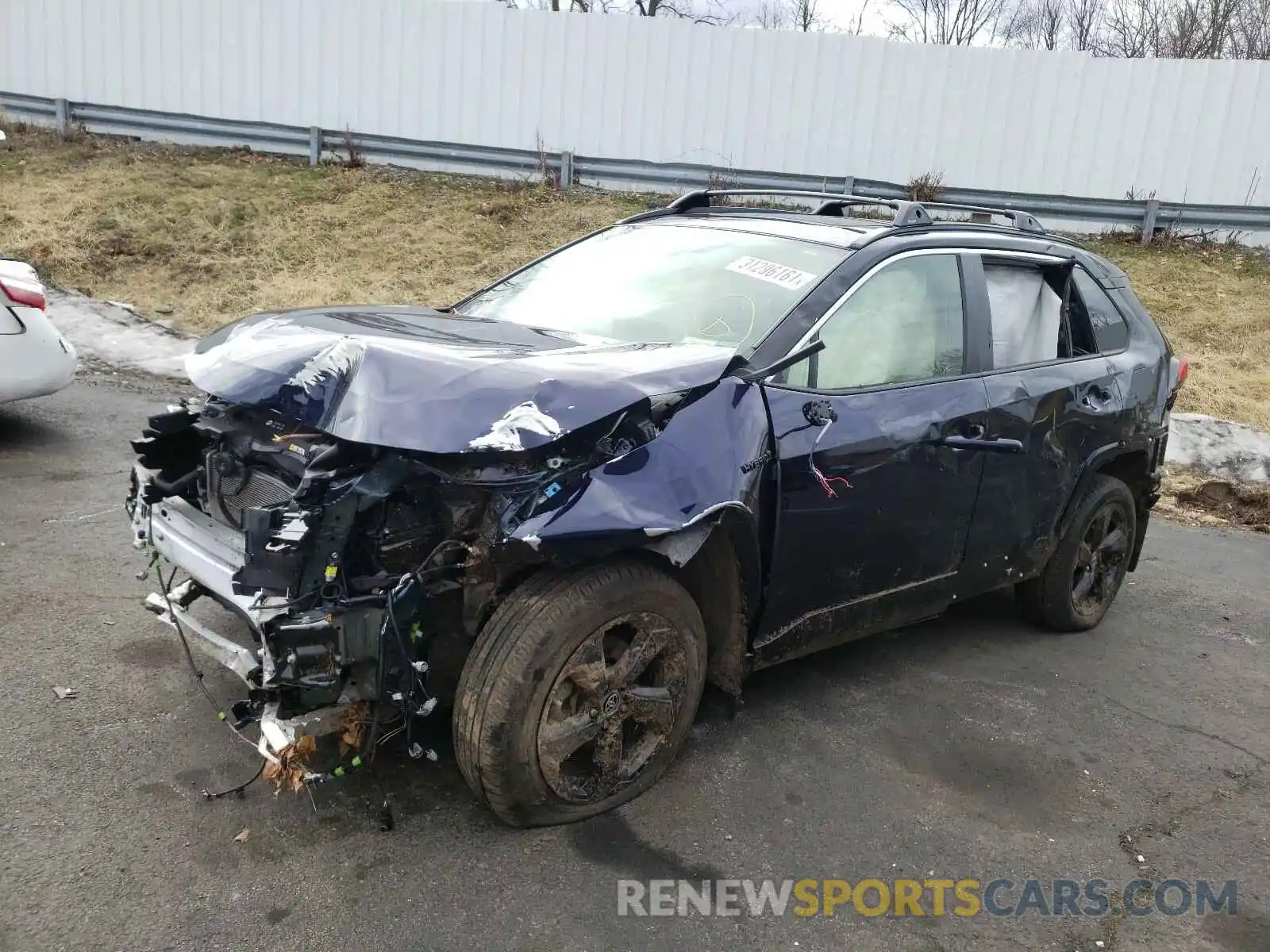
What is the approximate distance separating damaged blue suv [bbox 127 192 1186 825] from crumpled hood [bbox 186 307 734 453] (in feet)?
0.03

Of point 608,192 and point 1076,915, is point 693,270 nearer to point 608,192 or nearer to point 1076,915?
point 1076,915

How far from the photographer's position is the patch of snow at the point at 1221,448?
7996 mm

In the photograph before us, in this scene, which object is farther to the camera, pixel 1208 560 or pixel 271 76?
pixel 271 76

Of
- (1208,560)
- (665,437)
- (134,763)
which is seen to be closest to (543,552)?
(665,437)

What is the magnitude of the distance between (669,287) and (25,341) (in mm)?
4546

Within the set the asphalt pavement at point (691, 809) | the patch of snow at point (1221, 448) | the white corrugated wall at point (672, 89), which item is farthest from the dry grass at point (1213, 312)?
the asphalt pavement at point (691, 809)

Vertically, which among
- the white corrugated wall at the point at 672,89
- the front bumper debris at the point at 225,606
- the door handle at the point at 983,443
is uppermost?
the white corrugated wall at the point at 672,89

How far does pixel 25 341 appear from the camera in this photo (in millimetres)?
6258

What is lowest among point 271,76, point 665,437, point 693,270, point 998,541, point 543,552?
point 998,541

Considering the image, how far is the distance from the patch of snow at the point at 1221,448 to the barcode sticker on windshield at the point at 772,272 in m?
5.70

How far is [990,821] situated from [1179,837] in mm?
625

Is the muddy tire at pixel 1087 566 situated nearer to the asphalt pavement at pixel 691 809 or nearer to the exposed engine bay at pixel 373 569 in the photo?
the asphalt pavement at pixel 691 809

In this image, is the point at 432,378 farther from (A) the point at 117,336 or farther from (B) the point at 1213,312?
(B) the point at 1213,312

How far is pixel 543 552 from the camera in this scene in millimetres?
2662
